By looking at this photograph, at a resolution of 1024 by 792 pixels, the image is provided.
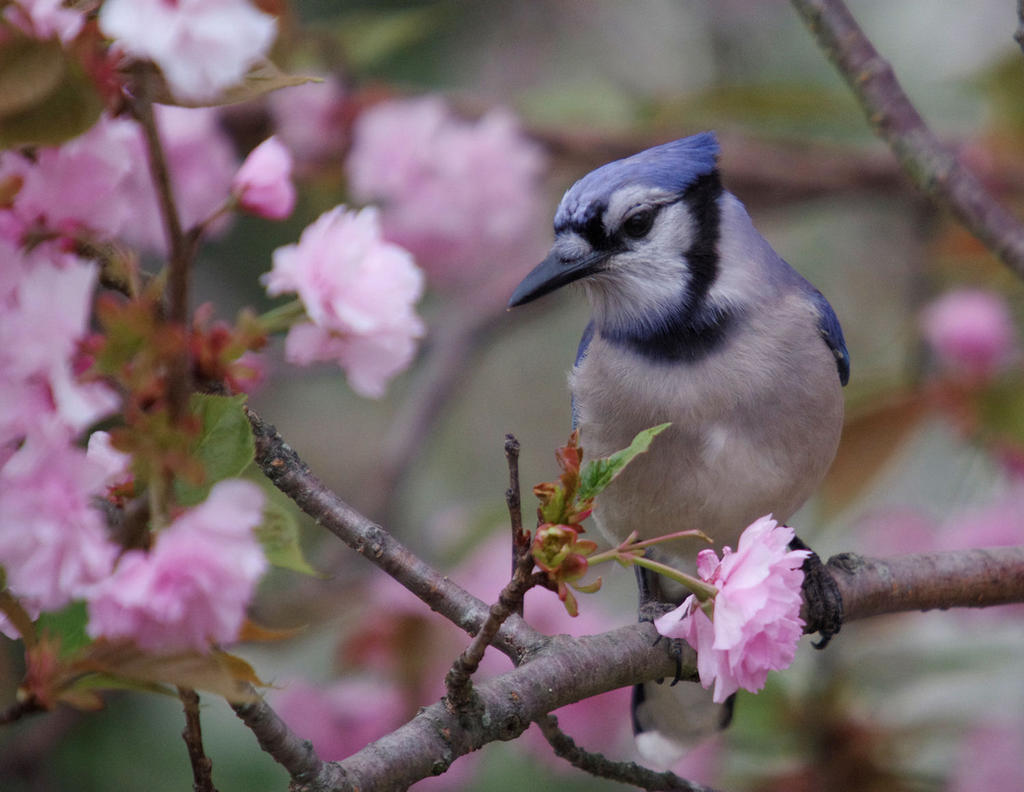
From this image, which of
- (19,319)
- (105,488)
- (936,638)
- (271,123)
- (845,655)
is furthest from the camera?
(271,123)

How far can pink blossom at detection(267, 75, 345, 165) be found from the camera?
2.87 m

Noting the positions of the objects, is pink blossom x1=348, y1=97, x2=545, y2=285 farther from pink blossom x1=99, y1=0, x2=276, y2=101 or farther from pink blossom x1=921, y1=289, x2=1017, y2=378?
pink blossom x1=99, y1=0, x2=276, y2=101

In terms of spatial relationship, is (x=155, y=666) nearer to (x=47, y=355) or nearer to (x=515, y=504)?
(x=47, y=355)

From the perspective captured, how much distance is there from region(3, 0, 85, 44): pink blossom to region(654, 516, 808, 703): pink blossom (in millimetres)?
734

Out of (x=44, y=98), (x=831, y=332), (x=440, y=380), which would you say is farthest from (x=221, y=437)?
(x=440, y=380)

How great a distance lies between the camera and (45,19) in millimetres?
819

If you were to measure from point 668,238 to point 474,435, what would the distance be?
2628mm

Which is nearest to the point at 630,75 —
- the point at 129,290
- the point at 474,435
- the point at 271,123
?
the point at 474,435

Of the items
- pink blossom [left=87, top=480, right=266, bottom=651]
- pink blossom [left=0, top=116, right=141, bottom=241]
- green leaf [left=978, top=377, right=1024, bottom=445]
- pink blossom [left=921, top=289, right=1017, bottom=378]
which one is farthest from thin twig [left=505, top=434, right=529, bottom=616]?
pink blossom [left=921, top=289, right=1017, bottom=378]

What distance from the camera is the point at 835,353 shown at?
6.91ft

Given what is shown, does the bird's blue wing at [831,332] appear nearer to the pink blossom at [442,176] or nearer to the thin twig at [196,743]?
the pink blossom at [442,176]

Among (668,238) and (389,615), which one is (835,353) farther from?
(389,615)

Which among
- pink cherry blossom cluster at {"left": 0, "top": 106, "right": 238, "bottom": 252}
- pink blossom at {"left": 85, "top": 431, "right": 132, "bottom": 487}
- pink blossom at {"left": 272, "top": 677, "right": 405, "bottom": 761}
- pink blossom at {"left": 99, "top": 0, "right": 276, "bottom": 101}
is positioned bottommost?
pink blossom at {"left": 272, "top": 677, "right": 405, "bottom": 761}

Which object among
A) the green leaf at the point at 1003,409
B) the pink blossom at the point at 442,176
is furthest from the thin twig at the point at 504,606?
the pink blossom at the point at 442,176
